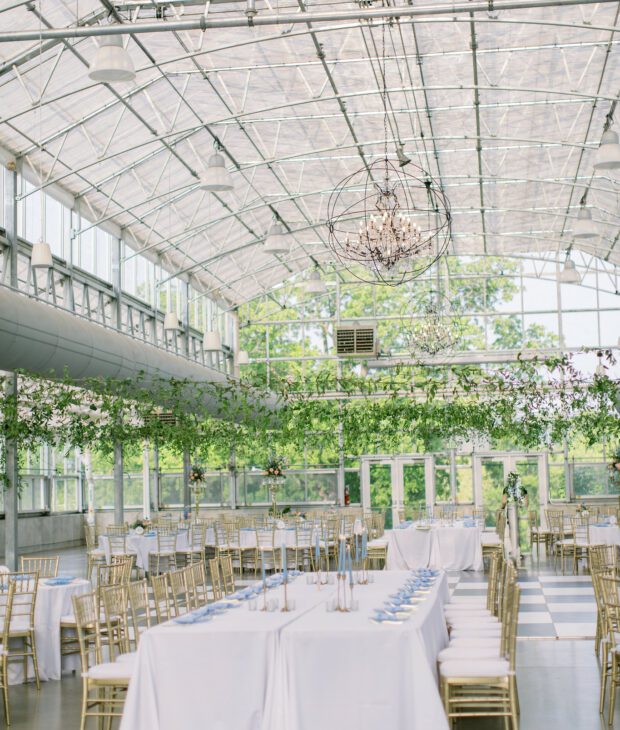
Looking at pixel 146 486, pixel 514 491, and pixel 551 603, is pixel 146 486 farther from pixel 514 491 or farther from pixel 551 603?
pixel 551 603

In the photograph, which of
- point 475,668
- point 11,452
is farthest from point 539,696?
point 11,452

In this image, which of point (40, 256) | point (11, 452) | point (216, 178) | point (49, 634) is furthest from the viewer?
point (40, 256)

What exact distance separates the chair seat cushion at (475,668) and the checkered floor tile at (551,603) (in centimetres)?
361

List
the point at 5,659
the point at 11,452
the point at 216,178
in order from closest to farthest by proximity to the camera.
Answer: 1. the point at 5,659
2. the point at 216,178
3. the point at 11,452

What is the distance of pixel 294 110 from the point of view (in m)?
17.2

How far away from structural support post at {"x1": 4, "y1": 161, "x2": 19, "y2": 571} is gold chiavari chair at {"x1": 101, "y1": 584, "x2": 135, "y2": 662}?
18.4ft

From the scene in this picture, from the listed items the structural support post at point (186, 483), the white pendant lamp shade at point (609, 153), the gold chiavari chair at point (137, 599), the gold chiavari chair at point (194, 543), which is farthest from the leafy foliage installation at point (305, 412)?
the structural support post at point (186, 483)

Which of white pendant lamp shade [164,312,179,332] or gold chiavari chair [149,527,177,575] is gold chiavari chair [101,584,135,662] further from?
white pendant lamp shade [164,312,179,332]

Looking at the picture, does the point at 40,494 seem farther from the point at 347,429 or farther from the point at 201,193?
the point at 347,429

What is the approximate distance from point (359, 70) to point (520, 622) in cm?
924

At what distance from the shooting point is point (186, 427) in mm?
14086

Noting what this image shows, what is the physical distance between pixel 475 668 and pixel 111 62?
6.22 metres

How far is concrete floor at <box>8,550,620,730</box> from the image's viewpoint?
19.7 ft

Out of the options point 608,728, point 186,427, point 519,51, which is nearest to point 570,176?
point 519,51
